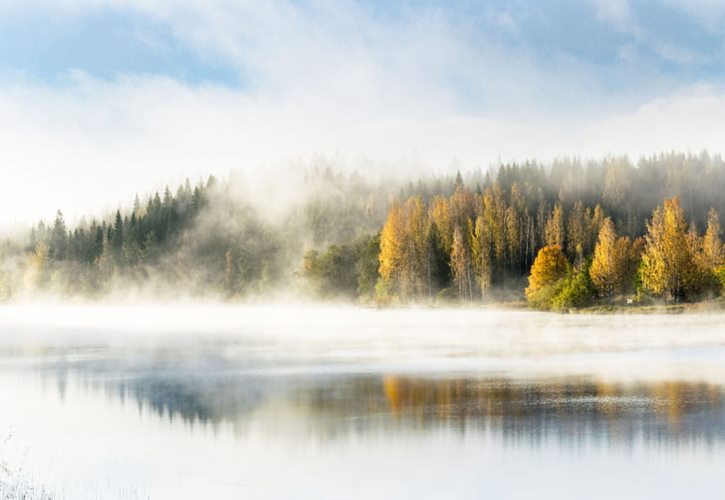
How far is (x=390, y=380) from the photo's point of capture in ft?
95.6

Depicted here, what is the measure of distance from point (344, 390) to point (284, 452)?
8.89 metres

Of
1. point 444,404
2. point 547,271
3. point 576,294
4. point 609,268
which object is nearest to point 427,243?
point 547,271

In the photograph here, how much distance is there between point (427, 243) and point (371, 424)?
9983 centimetres

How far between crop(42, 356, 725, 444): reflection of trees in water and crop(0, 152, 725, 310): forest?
59.7m

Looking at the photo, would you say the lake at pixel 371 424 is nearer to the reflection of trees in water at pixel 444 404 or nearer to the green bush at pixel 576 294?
the reflection of trees in water at pixel 444 404

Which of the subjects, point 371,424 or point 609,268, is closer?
point 371,424

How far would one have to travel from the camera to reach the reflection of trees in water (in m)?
19.6

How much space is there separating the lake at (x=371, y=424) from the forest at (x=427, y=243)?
52.5 meters

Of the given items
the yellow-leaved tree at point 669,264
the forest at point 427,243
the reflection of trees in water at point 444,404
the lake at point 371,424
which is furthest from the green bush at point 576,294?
the reflection of trees in water at point 444,404

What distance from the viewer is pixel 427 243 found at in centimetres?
11981

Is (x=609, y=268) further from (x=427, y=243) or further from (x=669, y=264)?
(x=427, y=243)

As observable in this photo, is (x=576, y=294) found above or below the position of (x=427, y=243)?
below

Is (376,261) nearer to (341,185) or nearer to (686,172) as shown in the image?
(341,185)

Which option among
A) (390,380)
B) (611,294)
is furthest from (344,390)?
(611,294)
